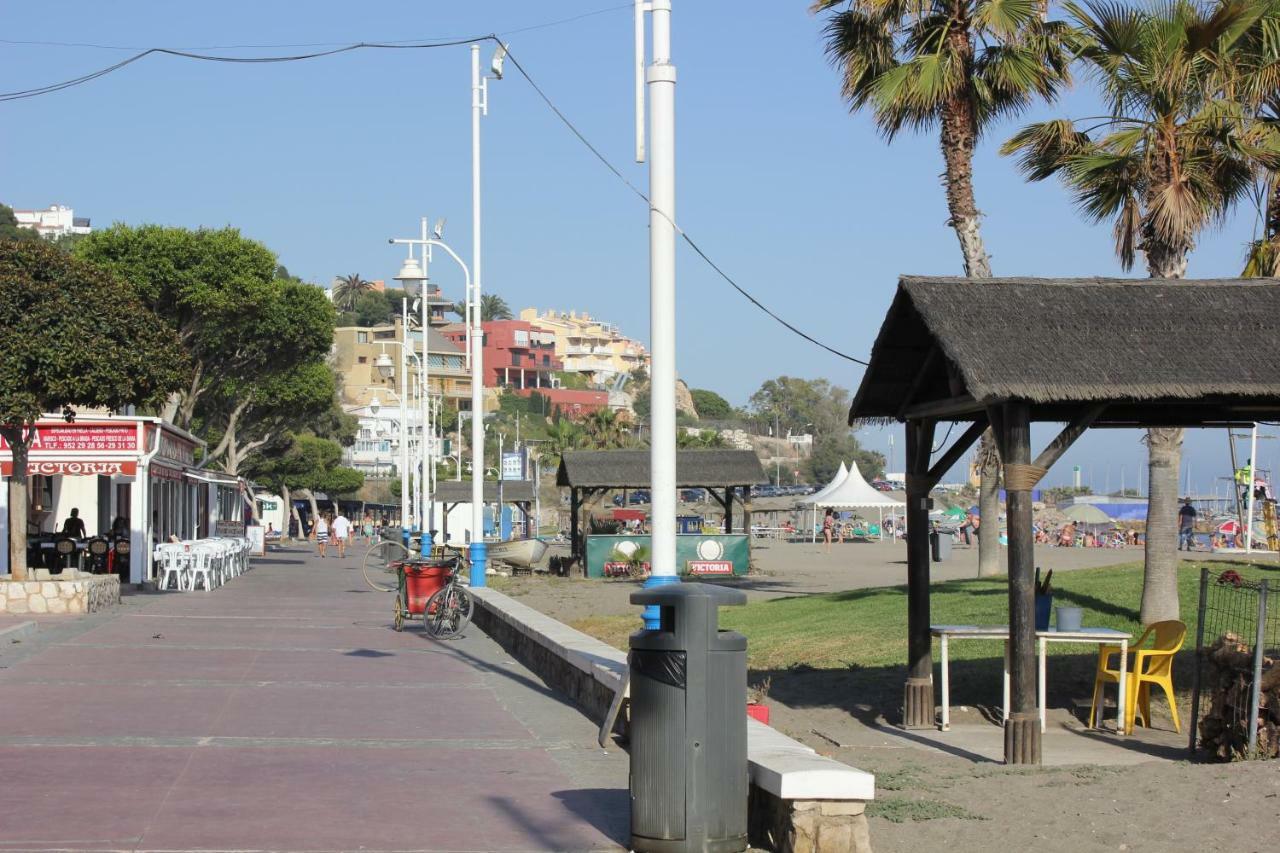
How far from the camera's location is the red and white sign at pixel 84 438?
3102cm

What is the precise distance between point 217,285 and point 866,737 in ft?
127

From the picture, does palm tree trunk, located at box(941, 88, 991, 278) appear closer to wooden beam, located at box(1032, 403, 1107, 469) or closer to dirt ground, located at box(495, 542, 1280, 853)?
dirt ground, located at box(495, 542, 1280, 853)

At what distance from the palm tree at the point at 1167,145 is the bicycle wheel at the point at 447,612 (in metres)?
8.69

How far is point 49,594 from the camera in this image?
23.1 metres

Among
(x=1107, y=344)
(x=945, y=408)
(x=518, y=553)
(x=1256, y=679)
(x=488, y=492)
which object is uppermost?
(x=1107, y=344)

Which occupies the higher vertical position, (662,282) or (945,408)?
(662,282)

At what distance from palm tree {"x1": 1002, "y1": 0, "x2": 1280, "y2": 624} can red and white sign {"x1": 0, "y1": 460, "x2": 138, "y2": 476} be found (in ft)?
67.3

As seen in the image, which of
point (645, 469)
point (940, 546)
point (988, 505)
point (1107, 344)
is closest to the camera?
point (1107, 344)

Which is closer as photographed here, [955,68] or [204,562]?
[955,68]

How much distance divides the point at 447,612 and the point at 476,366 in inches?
349

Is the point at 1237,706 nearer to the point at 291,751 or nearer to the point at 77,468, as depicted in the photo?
the point at 291,751

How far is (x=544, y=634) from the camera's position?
1550 centimetres

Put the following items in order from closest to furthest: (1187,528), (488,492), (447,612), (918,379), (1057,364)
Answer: (1057,364), (918,379), (447,612), (1187,528), (488,492)

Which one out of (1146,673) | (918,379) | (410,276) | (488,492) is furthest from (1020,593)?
(488,492)
